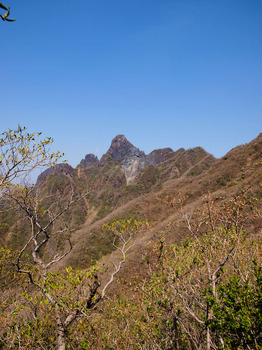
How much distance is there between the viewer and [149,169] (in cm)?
12669

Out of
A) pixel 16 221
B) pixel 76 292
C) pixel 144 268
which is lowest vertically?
pixel 144 268

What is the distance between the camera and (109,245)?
51000 millimetres

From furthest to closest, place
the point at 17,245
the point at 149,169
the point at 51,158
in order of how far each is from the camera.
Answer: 1. the point at 149,169
2. the point at 17,245
3. the point at 51,158

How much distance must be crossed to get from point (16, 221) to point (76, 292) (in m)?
112

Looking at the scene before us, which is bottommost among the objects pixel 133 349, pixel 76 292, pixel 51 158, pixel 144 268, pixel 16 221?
pixel 144 268

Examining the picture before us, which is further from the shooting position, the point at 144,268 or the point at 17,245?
the point at 17,245

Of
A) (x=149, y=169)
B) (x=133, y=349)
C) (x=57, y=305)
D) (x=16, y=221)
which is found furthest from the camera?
(x=149, y=169)

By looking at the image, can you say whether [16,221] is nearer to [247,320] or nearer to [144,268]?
[144,268]

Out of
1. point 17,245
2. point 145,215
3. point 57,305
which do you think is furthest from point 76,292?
point 17,245

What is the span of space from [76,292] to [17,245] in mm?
97471

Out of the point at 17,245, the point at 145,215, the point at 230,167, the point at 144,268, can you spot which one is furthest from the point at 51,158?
the point at 17,245

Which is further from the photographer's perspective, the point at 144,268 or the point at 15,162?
the point at 144,268

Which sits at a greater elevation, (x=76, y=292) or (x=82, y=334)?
(x=76, y=292)

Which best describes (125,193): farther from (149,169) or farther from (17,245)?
(17,245)
